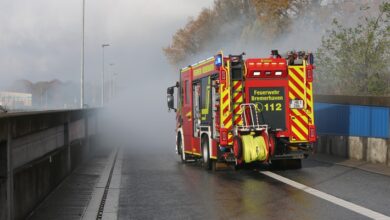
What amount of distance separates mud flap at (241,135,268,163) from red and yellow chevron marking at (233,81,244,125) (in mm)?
501

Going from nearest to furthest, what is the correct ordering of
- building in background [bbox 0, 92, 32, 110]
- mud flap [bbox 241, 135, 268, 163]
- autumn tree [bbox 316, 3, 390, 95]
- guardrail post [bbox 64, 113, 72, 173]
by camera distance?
1. mud flap [bbox 241, 135, 268, 163]
2. guardrail post [bbox 64, 113, 72, 173]
3. autumn tree [bbox 316, 3, 390, 95]
4. building in background [bbox 0, 92, 32, 110]

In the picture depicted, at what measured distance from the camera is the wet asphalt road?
865 centimetres

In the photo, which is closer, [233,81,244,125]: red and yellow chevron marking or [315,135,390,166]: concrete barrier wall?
[233,81,244,125]: red and yellow chevron marking

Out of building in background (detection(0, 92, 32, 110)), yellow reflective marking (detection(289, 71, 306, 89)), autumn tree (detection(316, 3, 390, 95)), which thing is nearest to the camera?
yellow reflective marking (detection(289, 71, 306, 89))

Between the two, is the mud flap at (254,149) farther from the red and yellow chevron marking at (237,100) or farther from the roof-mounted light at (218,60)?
the roof-mounted light at (218,60)

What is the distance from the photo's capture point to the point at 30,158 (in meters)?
9.05

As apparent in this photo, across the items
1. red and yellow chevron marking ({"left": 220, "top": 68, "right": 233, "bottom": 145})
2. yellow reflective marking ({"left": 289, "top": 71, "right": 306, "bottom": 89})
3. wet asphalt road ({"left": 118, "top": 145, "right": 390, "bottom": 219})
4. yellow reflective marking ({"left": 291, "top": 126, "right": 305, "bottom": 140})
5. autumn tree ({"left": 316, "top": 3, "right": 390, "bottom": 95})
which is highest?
autumn tree ({"left": 316, "top": 3, "right": 390, "bottom": 95})

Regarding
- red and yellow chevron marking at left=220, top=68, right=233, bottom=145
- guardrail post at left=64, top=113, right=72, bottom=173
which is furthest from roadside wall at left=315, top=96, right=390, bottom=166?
guardrail post at left=64, top=113, right=72, bottom=173

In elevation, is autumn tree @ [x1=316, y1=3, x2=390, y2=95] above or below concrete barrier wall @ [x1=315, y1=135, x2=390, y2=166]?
above

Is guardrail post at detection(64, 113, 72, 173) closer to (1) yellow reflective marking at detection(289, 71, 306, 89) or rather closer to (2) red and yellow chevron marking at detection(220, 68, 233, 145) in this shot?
(2) red and yellow chevron marking at detection(220, 68, 233, 145)

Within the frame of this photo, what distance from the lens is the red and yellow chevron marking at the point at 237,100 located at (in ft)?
45.8

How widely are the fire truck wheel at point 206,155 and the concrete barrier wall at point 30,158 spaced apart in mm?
3426

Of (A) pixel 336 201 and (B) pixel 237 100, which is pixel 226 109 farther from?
(A) pixel 336 201

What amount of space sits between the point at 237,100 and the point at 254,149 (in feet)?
4.24
